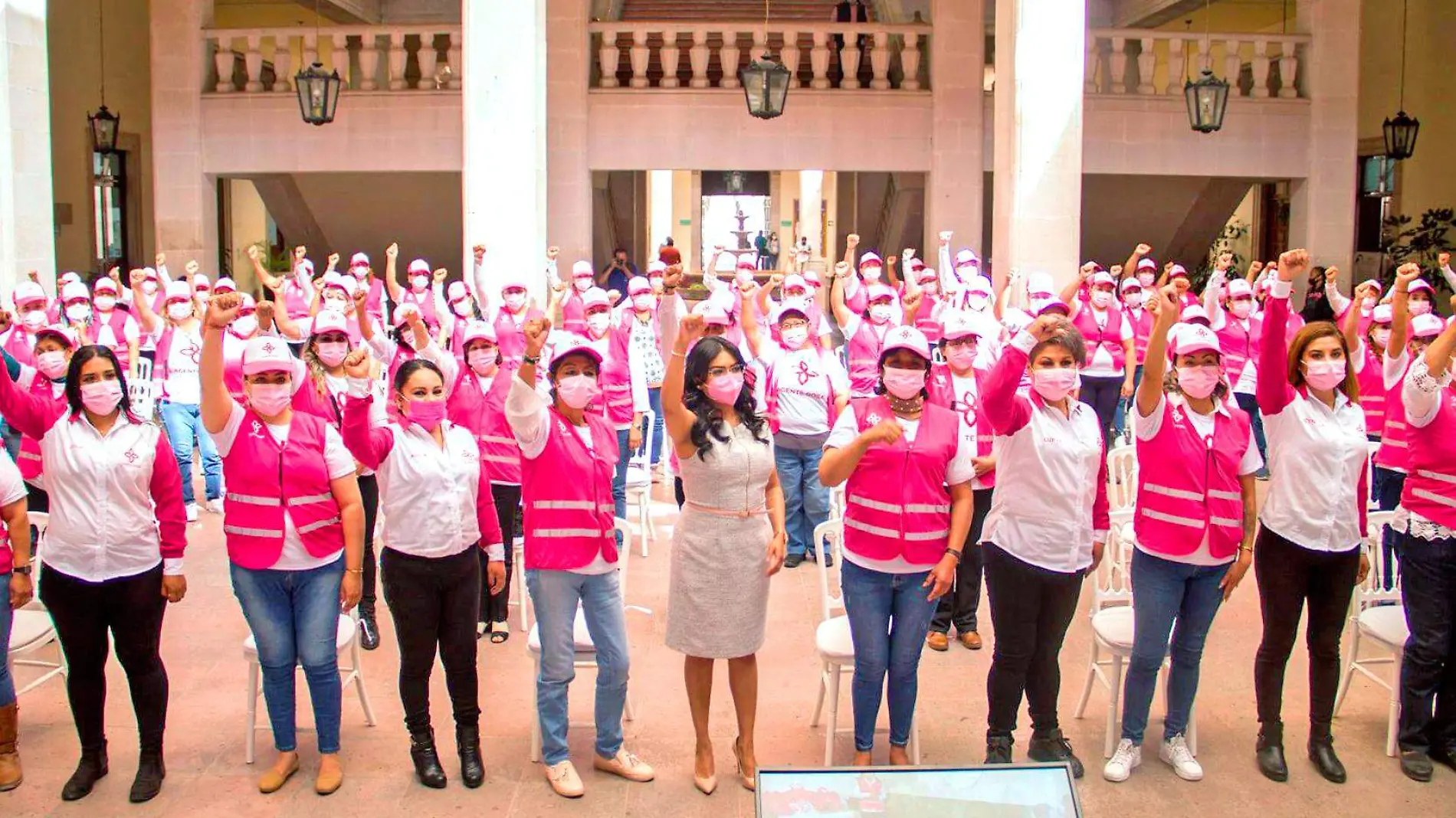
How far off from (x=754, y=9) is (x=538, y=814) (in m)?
16.4

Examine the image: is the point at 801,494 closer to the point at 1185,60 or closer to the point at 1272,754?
the point at 1272,754

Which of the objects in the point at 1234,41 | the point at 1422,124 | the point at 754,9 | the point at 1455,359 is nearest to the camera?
the point at 1455,359

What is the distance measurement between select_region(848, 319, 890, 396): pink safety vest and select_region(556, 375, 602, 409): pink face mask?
14.1 ft

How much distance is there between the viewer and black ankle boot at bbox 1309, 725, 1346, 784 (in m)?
5.25

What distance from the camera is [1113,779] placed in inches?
206

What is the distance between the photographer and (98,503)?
16.0 feet

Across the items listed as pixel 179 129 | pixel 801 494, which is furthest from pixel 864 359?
pixel 179 129

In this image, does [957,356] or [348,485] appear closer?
[348,485]

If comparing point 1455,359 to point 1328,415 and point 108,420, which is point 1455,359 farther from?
point 108,420

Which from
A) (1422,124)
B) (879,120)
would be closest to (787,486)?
(879,120)

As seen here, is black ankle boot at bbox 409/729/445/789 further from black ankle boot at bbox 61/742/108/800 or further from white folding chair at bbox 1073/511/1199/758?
white folding chair at bbox 1073/511/1199/758

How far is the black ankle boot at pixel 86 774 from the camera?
5.02 metres

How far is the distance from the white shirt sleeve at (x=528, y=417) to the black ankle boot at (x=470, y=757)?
1119 mm

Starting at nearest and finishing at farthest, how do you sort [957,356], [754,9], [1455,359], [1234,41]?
[1455,359]
[957,356]
[1234,41]
[754,9]
